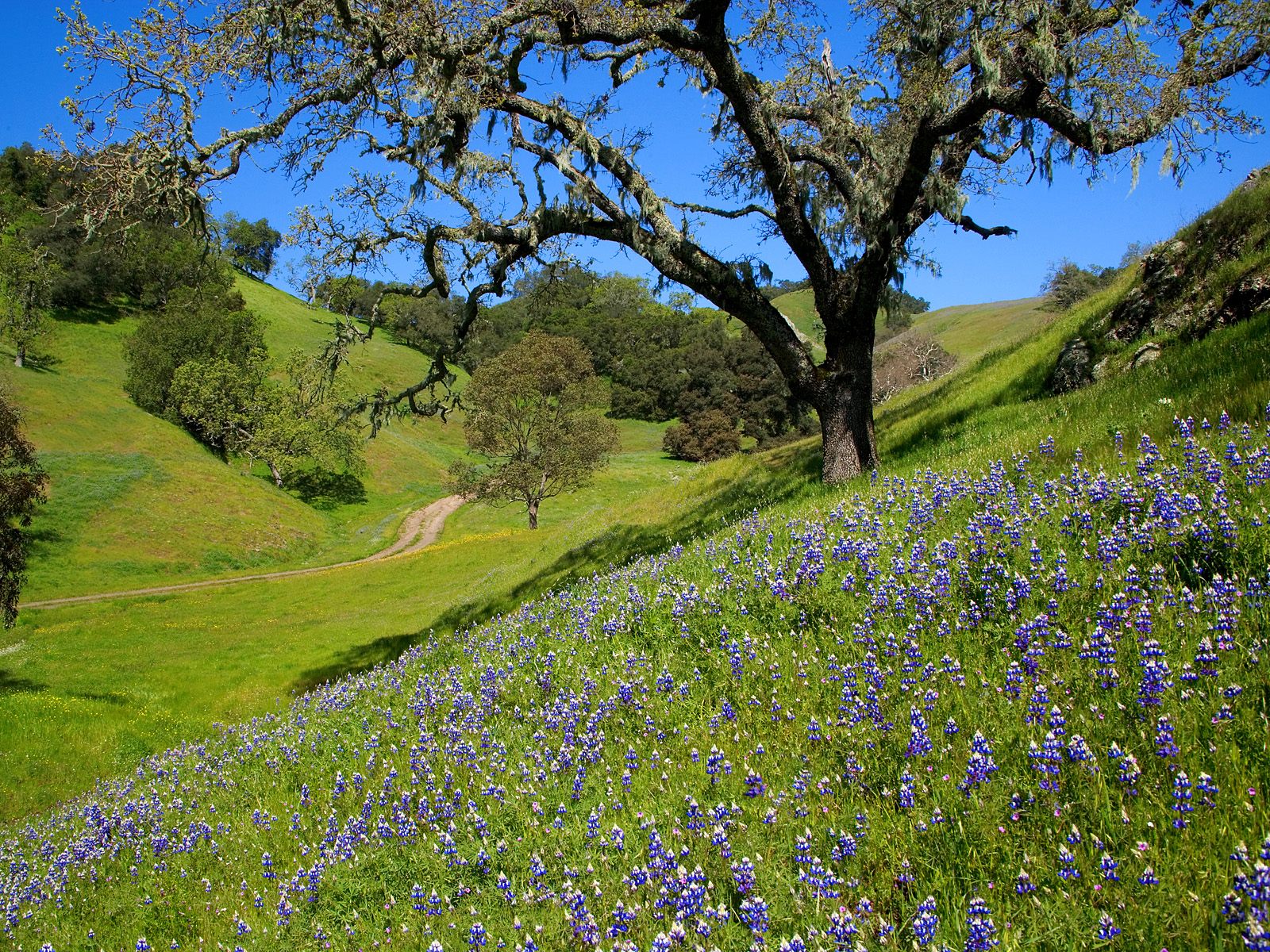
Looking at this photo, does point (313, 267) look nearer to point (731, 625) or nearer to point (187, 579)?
point (731, 625)

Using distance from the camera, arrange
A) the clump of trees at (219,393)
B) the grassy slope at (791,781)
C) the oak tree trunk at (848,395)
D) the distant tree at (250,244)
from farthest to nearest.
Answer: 1. the distant tree at (250,244)
2. the clump of trees at (219,393)
3. the oak tree trunk at (848,395)
4. the grassy slope at (791,781)

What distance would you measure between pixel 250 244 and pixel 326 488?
10872 cm

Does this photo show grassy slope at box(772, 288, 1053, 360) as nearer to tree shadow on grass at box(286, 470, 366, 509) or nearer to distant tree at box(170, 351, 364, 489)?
tree shadow on grass at box(286, 470, 366, 509)

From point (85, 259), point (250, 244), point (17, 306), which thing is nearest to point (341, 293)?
point (17, 306)

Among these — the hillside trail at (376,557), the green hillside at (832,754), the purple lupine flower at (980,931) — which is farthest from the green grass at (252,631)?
the purple lupine flower at (980,931)

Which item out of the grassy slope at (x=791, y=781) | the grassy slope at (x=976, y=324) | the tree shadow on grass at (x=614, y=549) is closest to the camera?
the grassy slope at (x=791, y=781)

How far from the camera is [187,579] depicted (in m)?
49.6

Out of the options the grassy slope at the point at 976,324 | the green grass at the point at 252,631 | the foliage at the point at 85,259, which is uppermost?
the foliage at the point at 85,259

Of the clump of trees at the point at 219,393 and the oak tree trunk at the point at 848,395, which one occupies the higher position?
the clump of trees at the point at 219,393

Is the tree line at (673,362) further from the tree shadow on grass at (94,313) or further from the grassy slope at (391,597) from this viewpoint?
the grassy slope at (391,597)

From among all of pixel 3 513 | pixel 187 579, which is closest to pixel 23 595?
pixel 187 579

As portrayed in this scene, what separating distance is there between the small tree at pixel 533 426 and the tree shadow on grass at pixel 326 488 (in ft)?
96.3

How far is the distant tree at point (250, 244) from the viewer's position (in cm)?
15638

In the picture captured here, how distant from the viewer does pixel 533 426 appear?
184 feet
